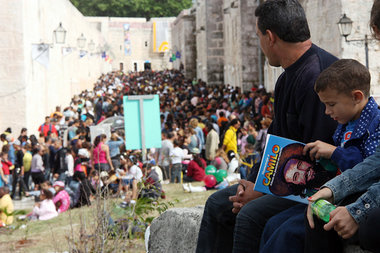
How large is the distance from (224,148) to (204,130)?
8.18 ft

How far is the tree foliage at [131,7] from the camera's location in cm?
7175

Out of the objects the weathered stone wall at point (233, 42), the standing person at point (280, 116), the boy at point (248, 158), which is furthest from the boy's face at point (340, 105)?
the weathered stone wall at point (233, 42)

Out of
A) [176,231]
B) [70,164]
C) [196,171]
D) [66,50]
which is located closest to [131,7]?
[66,50]

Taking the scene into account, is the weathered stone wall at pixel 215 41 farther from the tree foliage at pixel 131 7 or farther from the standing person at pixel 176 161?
the tree foliage at pixel 131 7

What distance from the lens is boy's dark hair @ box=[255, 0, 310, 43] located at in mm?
2779

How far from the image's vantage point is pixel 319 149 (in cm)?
240

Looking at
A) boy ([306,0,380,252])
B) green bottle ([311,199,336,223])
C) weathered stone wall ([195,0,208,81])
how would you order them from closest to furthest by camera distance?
1. boy ([306,0,380,252])
2. green bottle ([311,199,336,223])
3. weathered stone wall ([195,0,208,81])

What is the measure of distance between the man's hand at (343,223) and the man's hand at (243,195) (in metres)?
0.77

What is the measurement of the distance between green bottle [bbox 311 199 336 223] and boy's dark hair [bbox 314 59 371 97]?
0.46 metres

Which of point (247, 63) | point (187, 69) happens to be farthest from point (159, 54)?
point (247, 63)

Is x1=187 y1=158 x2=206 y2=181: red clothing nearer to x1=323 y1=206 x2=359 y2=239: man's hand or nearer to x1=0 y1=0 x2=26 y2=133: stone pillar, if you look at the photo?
x1=0 y1=0 x2=26 y2=133: stone pillar

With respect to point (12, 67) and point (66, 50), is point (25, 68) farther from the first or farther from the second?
point (66, 50)

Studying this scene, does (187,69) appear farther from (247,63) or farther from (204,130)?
(204,130)

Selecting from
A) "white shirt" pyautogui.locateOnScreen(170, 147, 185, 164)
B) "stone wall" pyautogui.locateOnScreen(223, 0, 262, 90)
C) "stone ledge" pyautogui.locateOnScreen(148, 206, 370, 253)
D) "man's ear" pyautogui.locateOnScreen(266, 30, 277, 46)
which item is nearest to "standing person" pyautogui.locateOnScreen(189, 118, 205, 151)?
"white shirt" pyautogui.locateOnScreen(170, 147, 185, 164)
